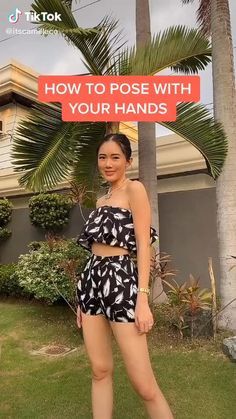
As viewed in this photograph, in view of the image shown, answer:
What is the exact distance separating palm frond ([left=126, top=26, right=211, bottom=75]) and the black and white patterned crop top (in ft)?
12.3

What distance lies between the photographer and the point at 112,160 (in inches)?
85.5

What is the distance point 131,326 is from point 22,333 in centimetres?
432

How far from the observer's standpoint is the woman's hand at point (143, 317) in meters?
1.94

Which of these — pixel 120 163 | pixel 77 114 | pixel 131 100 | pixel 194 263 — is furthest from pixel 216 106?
pixel 120 163

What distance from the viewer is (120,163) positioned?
85.9 inches

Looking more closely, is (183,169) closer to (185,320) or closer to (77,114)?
(77,114)

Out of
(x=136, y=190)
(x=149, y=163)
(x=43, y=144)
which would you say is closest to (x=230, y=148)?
(x=149, y=163)

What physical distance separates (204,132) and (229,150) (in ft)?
1.26

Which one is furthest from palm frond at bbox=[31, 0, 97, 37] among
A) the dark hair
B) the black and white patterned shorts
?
the black and white patterned shorts

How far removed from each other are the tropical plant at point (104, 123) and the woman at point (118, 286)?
10.3ft

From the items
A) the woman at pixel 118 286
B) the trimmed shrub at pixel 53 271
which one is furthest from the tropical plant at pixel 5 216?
the woman at pixel 118 286

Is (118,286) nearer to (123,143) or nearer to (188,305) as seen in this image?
(123,143)

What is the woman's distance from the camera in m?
1.97

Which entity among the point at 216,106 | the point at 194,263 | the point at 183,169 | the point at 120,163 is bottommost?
the point at 194,263
